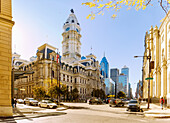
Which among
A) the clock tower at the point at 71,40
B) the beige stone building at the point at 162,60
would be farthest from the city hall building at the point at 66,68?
the beige stone building at the point at 162,60

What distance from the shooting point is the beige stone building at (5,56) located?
15805mm

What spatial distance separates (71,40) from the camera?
9769 cm

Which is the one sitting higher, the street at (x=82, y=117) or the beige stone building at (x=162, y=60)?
the beige stone building at (x=162, y=60)

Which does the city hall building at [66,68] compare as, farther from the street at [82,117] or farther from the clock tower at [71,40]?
the street at [82,117]

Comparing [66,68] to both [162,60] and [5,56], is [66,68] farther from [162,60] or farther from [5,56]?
[5,56]

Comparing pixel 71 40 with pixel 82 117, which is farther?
pixel 71 40

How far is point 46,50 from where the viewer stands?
221 feet

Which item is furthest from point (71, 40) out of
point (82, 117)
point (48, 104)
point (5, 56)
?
point (82, 117)

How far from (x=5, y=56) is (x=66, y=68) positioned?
66642 mm

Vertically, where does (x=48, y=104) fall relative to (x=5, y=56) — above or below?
below

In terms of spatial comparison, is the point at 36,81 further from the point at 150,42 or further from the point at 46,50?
the point at 150,42

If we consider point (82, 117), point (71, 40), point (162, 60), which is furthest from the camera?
point (71, 40)

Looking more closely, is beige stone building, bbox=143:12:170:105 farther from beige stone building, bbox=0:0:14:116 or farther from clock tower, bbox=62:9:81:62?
clock tower, bbox=62:9:81:62

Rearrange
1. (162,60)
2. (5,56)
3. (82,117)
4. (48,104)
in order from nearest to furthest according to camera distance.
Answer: (82,117)
(5,56)
(48,104)
(162,60)
